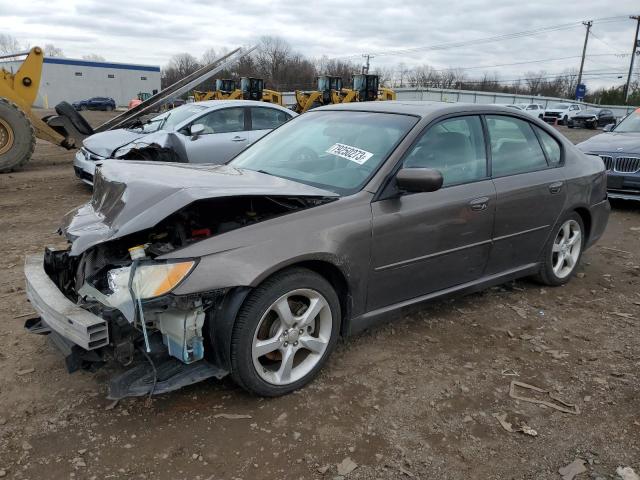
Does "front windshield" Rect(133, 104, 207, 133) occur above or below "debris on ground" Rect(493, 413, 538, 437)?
above

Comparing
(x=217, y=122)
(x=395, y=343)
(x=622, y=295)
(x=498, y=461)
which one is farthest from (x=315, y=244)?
(x=217, y=122)

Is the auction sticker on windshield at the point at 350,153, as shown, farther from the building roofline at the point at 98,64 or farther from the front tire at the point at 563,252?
the building roofline at the point at 98,64

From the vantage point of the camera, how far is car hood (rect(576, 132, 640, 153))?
8.12 metres

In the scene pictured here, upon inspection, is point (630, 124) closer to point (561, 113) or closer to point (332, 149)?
point (332, 149)

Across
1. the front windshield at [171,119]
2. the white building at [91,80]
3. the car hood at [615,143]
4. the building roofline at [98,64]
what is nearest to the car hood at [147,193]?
the front windshield at [171,119]

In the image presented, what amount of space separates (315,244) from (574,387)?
6.06 feet

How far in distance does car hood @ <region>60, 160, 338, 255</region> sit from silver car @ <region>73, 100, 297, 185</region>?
459 cm

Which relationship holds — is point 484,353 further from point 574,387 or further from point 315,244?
point 315,244

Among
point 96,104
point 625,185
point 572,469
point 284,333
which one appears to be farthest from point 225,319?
point 96,104

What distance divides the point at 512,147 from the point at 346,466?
287cm

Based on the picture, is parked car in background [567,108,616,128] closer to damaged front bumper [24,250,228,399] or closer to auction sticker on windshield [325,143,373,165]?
auction sticker on windshield [325,143,373,165]

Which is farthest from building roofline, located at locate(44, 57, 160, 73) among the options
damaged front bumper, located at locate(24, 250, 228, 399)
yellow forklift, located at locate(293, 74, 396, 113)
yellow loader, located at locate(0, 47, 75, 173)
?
damaged front bumper, located at locate(24, 250, 228, 399)

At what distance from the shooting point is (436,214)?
3467 millimetres

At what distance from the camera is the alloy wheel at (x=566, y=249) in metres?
4.70
